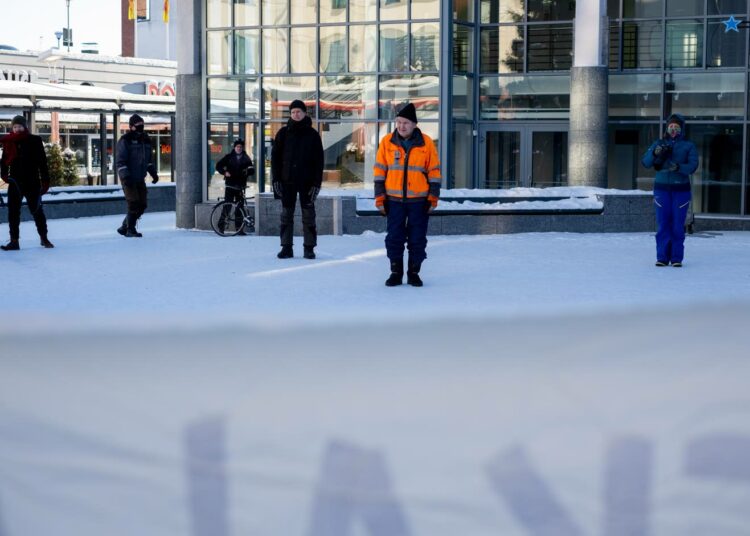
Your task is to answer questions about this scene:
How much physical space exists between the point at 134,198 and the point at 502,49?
9644 mm

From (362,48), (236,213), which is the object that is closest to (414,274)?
(236,213)

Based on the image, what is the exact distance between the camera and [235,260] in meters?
16.3

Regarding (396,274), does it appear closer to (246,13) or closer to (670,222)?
(670,222)

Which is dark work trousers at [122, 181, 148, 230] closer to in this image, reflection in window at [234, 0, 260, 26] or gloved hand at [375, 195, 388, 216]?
reflection in window at [234, 0, 260, 26]

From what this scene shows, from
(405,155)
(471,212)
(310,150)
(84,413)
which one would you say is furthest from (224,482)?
(471,212)

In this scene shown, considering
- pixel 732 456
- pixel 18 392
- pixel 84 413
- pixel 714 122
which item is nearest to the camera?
pixel 732 456

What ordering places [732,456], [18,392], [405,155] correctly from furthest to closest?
[405,155], [18,392], [732,456]

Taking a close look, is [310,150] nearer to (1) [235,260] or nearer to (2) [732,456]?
(1) [235,260]

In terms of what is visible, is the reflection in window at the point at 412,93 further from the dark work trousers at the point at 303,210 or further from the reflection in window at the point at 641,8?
the dark work trousers at the point at 303,210

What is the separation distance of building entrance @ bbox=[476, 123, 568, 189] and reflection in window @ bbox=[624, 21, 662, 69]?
185 centimetres

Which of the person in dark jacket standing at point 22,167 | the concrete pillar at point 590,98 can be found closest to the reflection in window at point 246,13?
the concrete pillar at point 590,98

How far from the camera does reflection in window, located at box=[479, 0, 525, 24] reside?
27.0 metres

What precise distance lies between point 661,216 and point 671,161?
633 mm

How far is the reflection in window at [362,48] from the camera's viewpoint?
2619 cm
